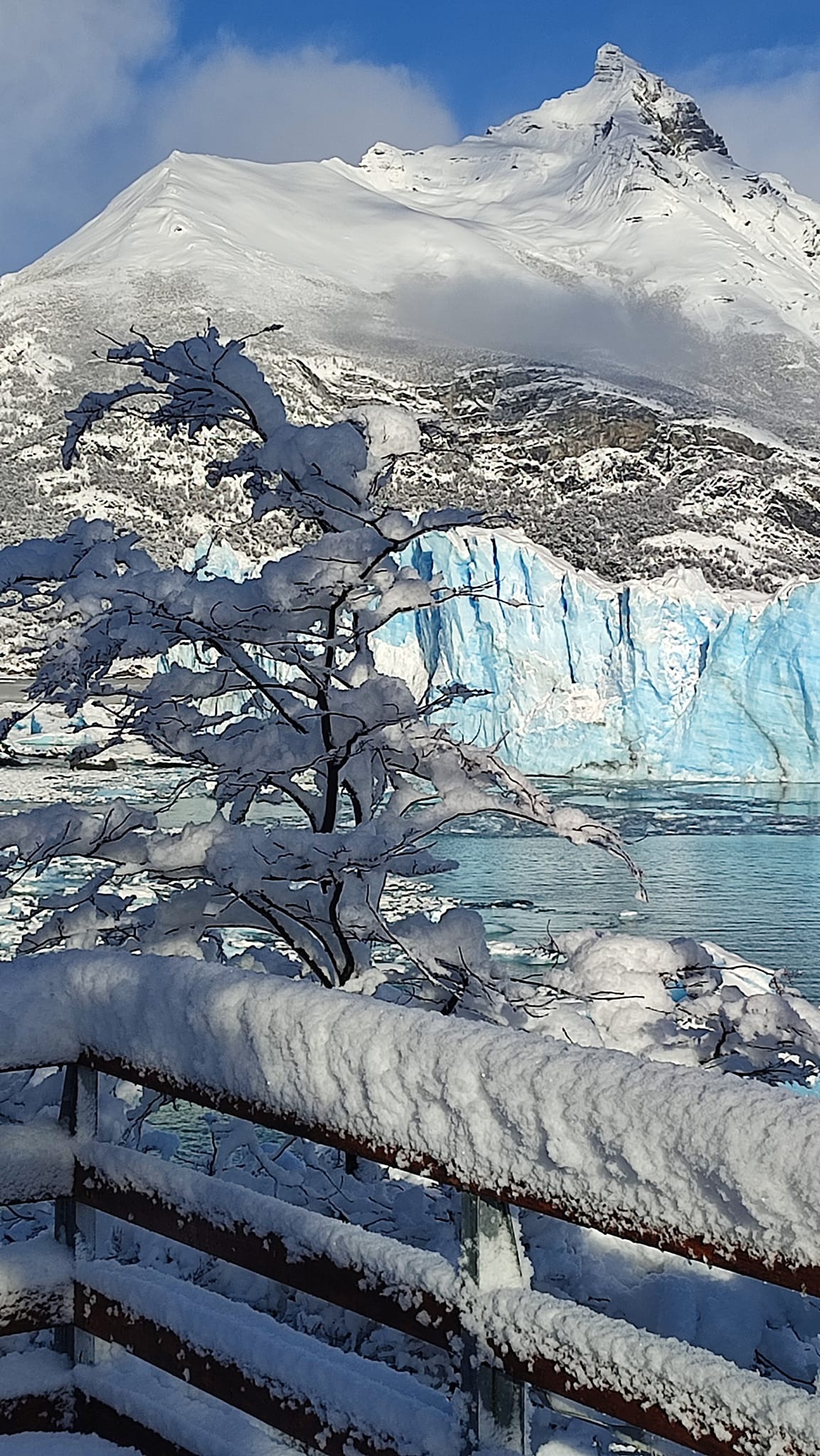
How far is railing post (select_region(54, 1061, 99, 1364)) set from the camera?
1.51 metres

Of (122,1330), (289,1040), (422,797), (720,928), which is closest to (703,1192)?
(289,1040)

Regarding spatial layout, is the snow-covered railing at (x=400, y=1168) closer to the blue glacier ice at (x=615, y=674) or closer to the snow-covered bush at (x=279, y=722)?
the snow-covered bush at (x=279, y=722)

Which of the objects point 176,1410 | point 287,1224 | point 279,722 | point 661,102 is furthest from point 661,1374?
point 661,102

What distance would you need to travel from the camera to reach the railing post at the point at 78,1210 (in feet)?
4.95

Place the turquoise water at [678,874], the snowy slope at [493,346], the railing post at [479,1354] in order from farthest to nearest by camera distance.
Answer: the snowy slope at [493,346] → the turquoise water at [678,874] → the railing post at [479,1354]

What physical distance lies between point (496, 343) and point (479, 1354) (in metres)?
69.4

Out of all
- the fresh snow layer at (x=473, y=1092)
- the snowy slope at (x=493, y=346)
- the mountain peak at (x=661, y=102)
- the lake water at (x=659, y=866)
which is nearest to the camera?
the fresh snow layer at (x=473, y=1092)

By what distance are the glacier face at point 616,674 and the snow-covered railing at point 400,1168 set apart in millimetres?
24625

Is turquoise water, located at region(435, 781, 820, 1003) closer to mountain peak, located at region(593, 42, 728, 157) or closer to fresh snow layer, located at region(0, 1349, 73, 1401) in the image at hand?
fresh snow layer, located at region(0, 1349, 73, 1401)

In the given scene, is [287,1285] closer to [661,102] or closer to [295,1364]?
[295,1364]

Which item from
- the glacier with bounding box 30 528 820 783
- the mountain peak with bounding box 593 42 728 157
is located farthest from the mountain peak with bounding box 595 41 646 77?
the glacier with bounding box 30 528 820 783

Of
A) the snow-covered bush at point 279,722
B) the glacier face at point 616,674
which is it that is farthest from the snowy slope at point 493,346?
the snow-covered bush at point 279,722

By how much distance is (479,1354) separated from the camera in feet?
3.59

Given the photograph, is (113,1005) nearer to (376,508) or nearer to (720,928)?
(376,508)
